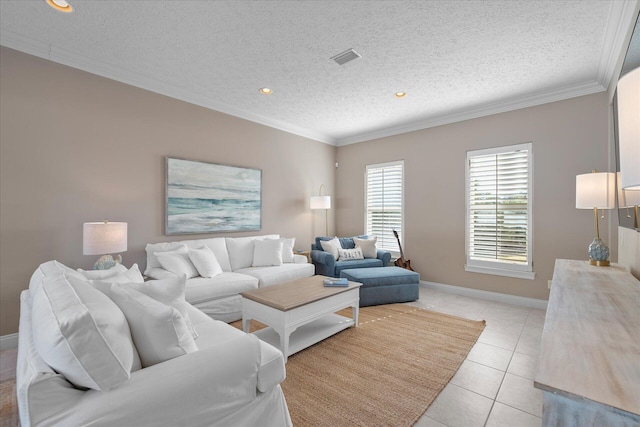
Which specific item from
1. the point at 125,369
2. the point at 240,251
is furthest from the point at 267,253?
the point at 125,369

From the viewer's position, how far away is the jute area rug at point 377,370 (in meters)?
1.80

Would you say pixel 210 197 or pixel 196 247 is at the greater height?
pixel 210 197

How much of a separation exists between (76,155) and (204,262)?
1.70 m

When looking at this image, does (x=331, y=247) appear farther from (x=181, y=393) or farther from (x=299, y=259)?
(x=181, y=393)

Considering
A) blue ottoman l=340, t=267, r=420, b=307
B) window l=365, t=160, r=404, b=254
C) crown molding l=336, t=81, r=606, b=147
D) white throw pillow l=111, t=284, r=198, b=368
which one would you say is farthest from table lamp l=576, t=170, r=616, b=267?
white throw pillow l=111, t=284, r=198, b=368

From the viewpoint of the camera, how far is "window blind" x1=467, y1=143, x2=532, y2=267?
3867 millimetres

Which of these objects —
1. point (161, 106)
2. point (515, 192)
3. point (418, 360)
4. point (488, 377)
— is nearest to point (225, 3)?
point (161, 106)

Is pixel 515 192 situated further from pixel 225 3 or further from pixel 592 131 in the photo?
pixel 225 3

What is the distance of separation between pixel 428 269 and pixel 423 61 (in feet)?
10.4

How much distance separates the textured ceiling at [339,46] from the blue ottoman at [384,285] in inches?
95.2

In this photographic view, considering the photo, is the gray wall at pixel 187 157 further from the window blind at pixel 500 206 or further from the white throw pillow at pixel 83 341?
the white throw pillow at pixel 83 341

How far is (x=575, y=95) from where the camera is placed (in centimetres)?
351

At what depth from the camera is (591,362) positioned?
829 millimetres

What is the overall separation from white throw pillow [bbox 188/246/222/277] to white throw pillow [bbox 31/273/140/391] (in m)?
2.10
